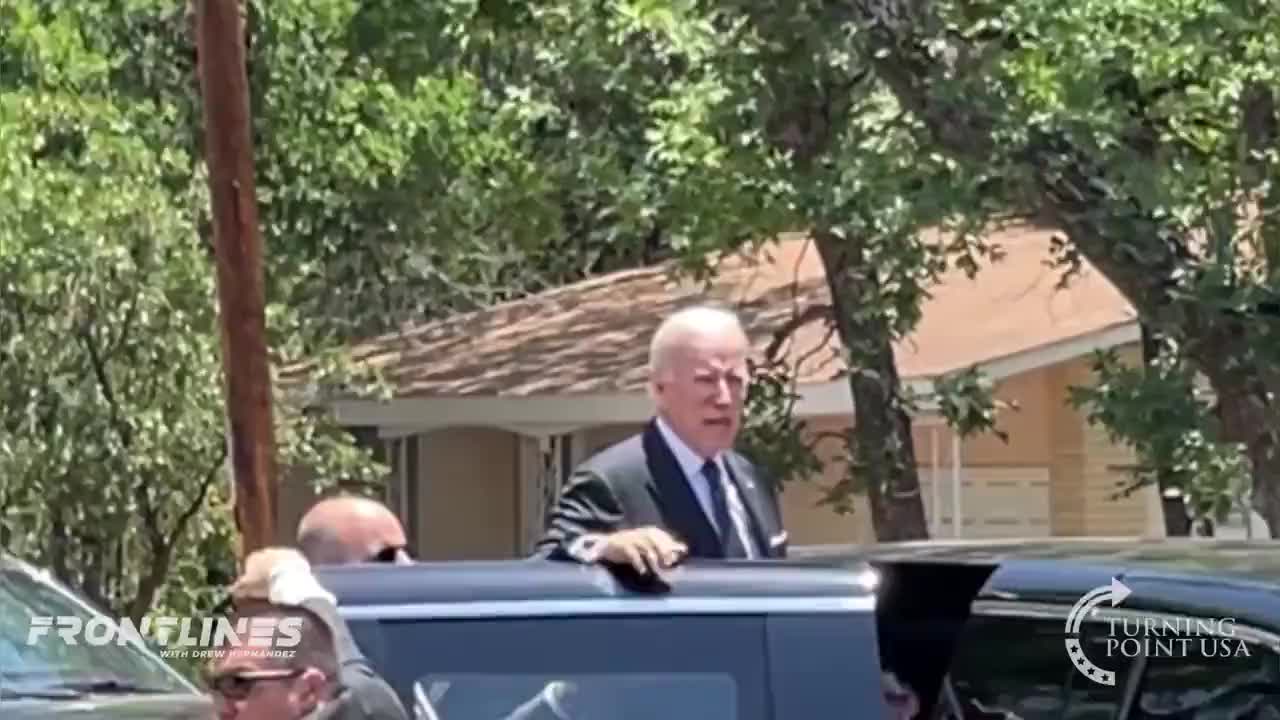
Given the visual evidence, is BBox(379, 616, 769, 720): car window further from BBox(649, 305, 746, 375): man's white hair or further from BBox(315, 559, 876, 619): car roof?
BBox(649, 305, 746, 375): man's white hair

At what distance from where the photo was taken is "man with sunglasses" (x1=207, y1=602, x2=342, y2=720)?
4215 millimetres

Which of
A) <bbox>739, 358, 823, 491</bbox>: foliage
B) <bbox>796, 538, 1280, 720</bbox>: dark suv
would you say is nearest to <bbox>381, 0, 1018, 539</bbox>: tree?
<bbox>739, 358, 823, 491</bbox>: foliage

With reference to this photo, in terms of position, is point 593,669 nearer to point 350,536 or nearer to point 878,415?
point 350,536

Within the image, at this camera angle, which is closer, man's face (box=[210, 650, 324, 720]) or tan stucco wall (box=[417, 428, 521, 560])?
man's face (box=[210, 650, 324, 720])

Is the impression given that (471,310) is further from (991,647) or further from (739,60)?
(991,647)

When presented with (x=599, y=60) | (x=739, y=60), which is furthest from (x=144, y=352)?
(x=739, y=60)

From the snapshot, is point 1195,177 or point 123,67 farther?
point 123,67

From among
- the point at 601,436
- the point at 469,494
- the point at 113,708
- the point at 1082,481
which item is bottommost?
the point at 113,708

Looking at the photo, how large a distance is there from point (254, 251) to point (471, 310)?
12238 mm

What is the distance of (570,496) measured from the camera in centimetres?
534

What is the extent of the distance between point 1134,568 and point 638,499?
1.10m

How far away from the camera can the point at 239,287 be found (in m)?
13.0

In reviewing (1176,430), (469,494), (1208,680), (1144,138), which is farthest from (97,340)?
(1208,680)

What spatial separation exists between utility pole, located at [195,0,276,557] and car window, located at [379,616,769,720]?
8407 millimetres
